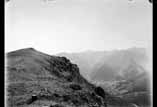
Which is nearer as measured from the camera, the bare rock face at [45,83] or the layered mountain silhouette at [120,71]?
the bare rock face at [45,83]

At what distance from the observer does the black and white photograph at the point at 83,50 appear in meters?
2.65

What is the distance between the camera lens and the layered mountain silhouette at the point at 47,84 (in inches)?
101

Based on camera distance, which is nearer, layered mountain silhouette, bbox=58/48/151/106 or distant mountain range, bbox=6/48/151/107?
distant mountain range, bbox=6/48/151/107

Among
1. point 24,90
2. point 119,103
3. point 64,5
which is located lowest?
point 119,103

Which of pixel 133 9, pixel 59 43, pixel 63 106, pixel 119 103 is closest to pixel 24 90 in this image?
pixel 63 106

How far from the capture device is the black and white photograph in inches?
104

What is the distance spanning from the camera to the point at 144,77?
2725 mm

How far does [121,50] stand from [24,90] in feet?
3.50

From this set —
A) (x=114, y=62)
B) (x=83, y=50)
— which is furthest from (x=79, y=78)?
(x=114, y=62)

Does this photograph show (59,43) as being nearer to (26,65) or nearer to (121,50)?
(26,65)

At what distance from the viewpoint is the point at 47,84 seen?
2639mm

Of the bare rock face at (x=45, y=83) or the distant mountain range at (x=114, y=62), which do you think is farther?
the distant mountain range at (x=114, y=62)

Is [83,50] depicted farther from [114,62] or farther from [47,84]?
[47,84]
